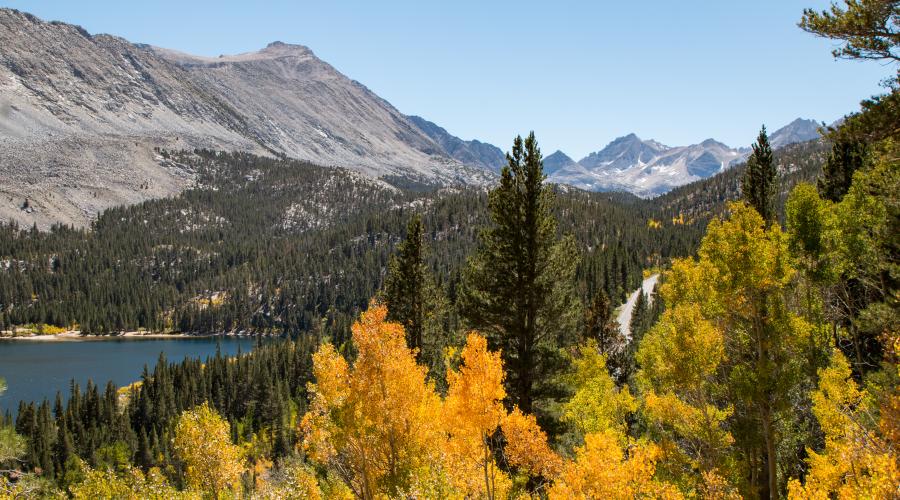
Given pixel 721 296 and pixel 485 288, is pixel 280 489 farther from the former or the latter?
pixel 721 296

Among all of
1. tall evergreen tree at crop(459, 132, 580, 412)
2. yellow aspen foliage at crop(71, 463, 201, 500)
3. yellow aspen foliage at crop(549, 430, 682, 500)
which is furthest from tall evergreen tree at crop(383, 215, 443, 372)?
yellow aspen foliage at crop(549, 430, 682, 500)

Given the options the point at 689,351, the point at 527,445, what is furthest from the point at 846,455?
the point at 527,445

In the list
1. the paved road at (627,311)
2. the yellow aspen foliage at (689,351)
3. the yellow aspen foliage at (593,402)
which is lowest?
the paved road at (627,311)

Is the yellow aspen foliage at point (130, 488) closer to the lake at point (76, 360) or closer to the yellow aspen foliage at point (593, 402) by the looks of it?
the yellow aspen foliage at point (593, 402)

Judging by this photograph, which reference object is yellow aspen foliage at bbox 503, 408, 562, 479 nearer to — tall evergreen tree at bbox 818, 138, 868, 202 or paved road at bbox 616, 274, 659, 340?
tall evergreen tree at bbox 818, 138, 868, 202

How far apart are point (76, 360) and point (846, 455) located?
18526cm

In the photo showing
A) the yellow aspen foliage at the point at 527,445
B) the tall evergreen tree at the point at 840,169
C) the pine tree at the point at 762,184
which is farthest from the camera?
the pine tree at the point at 762,184

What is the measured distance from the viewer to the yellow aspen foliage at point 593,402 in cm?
2675

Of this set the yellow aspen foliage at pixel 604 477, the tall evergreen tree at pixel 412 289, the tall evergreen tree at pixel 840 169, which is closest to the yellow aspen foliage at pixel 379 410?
the yellow aspen foliage at pixel 604 477

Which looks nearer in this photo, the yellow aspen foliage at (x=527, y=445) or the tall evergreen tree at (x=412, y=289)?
the yellow aspen foliage at (x=527, y=445)

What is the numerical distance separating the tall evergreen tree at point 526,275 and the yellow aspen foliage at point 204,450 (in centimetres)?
1427

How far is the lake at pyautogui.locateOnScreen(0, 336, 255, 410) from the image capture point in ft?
406

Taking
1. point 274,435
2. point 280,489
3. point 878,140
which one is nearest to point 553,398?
point 280,489

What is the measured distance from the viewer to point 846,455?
530 inches
